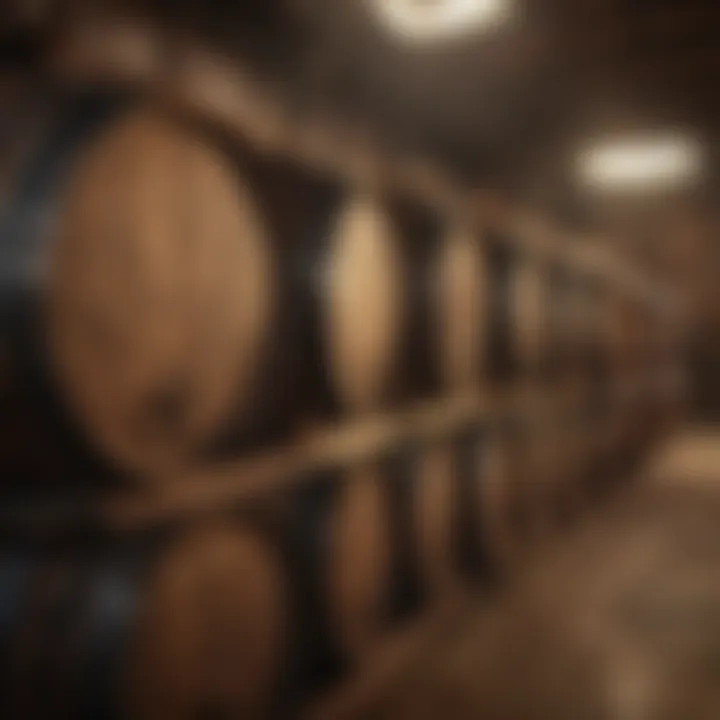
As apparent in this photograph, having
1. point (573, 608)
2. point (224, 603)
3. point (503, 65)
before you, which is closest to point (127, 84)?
point (224, 603)

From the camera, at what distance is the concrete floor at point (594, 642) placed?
3379 mm

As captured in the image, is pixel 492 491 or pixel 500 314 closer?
pixel 492 491

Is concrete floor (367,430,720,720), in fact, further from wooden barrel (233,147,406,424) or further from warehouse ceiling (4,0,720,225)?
warehouse ceiling (4,0,720,225)

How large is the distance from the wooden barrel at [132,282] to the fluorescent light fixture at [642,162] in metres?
3.86

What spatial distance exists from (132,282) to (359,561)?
5.13 ft

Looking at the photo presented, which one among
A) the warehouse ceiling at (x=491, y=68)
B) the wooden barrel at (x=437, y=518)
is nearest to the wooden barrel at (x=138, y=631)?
the warehouse ceiling at (x=491, y=68)

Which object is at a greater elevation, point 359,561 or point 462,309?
point 462,309

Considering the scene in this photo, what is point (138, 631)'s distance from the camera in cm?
207

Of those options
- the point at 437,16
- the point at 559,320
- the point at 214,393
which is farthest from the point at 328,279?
the point at 559,320

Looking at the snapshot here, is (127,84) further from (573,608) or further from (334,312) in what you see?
(573,608)

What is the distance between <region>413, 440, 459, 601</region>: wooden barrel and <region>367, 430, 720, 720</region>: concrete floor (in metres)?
0.24

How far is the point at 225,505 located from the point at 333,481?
721 millimetres

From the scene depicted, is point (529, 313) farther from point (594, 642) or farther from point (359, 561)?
point (359, 561)

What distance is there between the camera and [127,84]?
2092 mm
